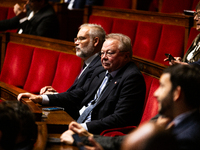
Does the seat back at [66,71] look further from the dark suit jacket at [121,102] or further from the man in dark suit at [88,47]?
the dark suit jacket at [121,102]

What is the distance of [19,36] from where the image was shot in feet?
4.74

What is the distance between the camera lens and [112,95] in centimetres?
85

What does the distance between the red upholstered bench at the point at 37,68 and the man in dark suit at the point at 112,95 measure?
23 centimetres

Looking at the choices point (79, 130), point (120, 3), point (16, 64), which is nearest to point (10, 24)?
point (16, 64)

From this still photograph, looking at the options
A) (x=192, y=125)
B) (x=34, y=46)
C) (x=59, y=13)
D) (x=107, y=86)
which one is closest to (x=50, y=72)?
(x=34, y=46)

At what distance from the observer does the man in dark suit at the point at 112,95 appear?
81 cm

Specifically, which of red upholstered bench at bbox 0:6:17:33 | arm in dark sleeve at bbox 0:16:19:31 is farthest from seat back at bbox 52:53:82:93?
red upholstered bench at bbox 0:6:17:33

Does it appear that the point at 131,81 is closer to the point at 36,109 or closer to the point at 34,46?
the point at 36,109

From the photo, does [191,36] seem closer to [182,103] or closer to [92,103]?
[92,103]

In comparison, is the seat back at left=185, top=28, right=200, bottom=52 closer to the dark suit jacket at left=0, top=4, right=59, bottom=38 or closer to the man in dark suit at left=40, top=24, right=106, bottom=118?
the man in dark suit at left=40, top=24, right=106, bottom=118

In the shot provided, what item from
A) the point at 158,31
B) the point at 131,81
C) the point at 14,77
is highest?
the point at 158,31

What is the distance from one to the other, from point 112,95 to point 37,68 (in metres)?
0.56

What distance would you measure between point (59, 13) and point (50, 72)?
67cm

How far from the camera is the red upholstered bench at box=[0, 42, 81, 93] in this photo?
123 cm
